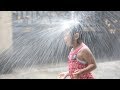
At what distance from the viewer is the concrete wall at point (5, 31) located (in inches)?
216

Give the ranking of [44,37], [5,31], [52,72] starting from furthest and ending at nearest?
[52,72]
[5,31]
[44,37]

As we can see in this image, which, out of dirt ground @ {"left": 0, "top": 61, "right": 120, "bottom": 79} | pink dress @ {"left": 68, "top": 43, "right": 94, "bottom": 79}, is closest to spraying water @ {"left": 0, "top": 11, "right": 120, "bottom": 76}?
dirt ground @ {"left": 0, "top": 61, "right": 120, "bottom": 79}

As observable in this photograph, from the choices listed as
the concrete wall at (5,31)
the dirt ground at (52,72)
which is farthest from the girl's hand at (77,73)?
the concrete wall at (5,31)

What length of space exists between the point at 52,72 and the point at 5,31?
130cm

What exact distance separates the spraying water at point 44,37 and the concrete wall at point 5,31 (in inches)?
4.8

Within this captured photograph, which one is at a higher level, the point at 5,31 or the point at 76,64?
the point at 5,31

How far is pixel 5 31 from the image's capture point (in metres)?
5.56

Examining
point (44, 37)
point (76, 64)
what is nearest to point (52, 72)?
point (44, 37)

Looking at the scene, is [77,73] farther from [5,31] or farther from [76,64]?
[5,31]

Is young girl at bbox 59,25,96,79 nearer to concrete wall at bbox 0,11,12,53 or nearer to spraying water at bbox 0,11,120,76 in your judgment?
spraying water at bbox 0,11,120,76

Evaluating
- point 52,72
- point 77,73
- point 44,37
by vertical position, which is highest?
point 44,37

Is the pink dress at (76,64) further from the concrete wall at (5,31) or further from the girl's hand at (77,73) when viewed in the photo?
the concrete wall at (5,31)
